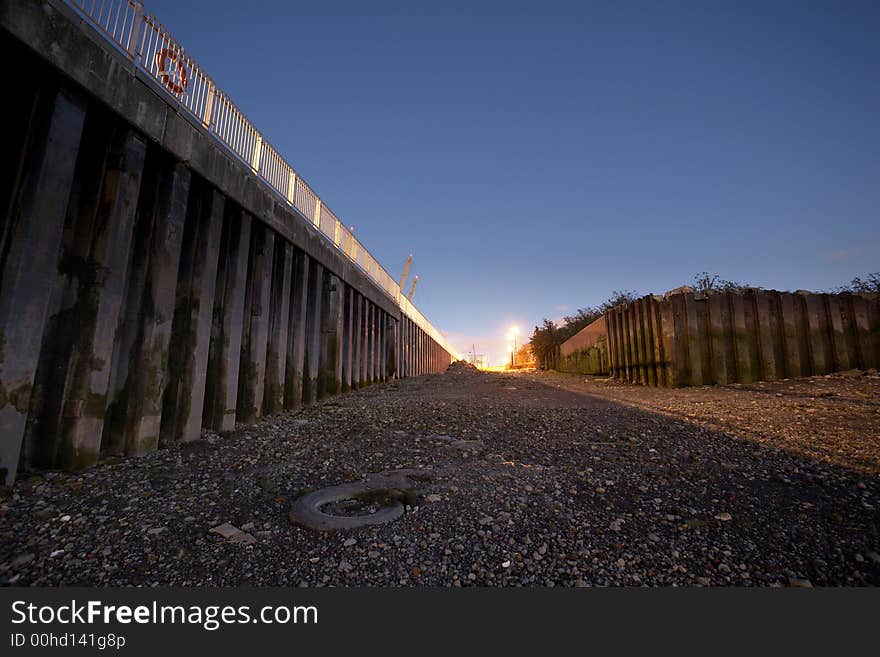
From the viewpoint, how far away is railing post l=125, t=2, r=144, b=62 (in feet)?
15.2

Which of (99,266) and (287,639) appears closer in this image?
(287,639)

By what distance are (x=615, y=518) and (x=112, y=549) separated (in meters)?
3.59

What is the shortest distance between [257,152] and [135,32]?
2499mm

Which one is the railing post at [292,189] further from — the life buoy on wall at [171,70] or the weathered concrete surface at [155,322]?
the weathered concrete surface at [155,322]

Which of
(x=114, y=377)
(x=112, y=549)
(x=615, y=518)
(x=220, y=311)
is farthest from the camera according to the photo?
(x=220, y=311)

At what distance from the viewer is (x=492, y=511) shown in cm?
300

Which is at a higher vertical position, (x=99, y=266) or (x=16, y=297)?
(x=99, y=266)

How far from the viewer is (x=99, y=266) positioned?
4.09m

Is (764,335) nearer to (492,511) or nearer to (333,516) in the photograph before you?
(492,511)

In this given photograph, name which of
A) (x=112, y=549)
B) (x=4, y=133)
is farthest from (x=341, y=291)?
(x=112, y=549)

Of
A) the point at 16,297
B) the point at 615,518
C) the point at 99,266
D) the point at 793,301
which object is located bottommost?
the point at 615,518

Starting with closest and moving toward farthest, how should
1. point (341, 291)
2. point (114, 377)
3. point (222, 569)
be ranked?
point (222, 569) → point (114, 377) → point (341, 291)

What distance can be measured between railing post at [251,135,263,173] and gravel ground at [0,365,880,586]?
4.76 metres

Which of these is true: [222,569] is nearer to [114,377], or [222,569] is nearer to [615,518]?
[615,518]
